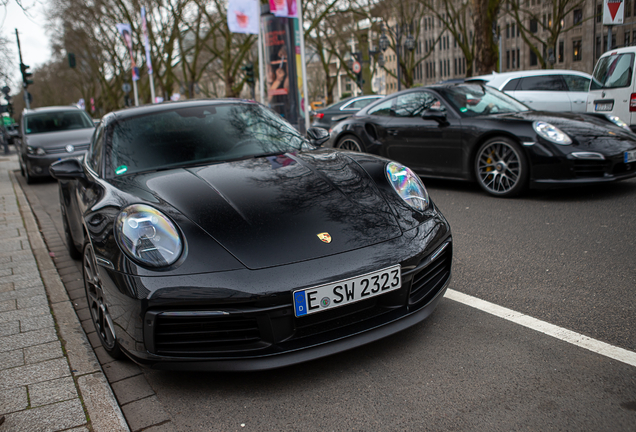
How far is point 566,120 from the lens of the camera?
6031 mm

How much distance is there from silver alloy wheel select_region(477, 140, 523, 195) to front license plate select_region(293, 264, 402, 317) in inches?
161

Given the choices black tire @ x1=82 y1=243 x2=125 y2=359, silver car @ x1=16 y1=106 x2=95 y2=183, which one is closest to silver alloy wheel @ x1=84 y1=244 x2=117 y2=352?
black tire @ x1=82 y1=243 x2=125 y2=359

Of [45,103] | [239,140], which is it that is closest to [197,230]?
[239,140]

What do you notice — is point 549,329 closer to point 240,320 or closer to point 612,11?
point 240,320

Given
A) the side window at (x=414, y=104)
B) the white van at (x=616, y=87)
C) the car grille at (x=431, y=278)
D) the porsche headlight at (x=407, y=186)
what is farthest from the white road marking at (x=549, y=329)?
the white van at (x=616, y=87)

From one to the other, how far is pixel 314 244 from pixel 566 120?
15.3 feet

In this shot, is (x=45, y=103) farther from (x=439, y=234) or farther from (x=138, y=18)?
(x=439, y=234)

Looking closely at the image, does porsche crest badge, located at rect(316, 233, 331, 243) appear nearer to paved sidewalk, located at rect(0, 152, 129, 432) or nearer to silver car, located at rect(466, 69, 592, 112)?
paved sidewalk, located at rect(0, 152, 129, 432)

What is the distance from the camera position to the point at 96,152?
379 centimetres

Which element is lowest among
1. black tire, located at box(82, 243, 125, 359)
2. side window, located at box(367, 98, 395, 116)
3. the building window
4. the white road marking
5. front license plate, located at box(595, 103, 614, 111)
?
the white road marking

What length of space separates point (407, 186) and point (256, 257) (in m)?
1.10

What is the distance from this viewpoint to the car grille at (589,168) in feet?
18.3

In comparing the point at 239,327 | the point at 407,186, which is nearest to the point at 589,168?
the point at 407,186

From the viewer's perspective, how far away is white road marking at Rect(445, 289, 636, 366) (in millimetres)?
2453
